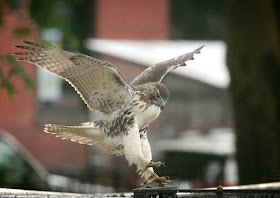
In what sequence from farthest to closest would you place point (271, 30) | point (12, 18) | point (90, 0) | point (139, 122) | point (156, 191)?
point (90, 0)
point (12, 18)
point (271, 30)
point (139, 122)
point (156, 191)

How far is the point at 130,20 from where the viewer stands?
13.1m

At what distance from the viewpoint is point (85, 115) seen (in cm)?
1226

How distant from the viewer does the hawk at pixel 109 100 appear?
3189 mm

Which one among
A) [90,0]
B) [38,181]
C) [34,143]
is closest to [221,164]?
[38,181]

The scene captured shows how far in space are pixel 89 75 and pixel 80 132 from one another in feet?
1.03

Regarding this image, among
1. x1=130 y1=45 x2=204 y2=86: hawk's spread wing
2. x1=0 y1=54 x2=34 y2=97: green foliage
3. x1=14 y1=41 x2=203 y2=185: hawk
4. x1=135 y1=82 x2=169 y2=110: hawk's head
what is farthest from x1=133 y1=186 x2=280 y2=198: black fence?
x1=0 y1=54 x2=34 y2=97: green foliage

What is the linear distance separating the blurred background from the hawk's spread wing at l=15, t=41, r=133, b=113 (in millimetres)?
1604

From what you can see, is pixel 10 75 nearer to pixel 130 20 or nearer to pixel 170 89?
pixel 170 89

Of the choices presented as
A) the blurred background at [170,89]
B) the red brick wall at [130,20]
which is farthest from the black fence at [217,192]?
the red brick wall at [130,20]

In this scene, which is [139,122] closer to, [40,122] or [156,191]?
[156,191]

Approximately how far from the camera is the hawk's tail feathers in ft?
11.1

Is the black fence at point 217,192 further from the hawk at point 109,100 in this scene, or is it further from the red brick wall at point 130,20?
the red brick wall at point 130,20

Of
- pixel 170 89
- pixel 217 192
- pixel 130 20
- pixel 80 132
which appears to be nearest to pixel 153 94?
pixel 80 132

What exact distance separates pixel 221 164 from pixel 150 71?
5.86 metres
